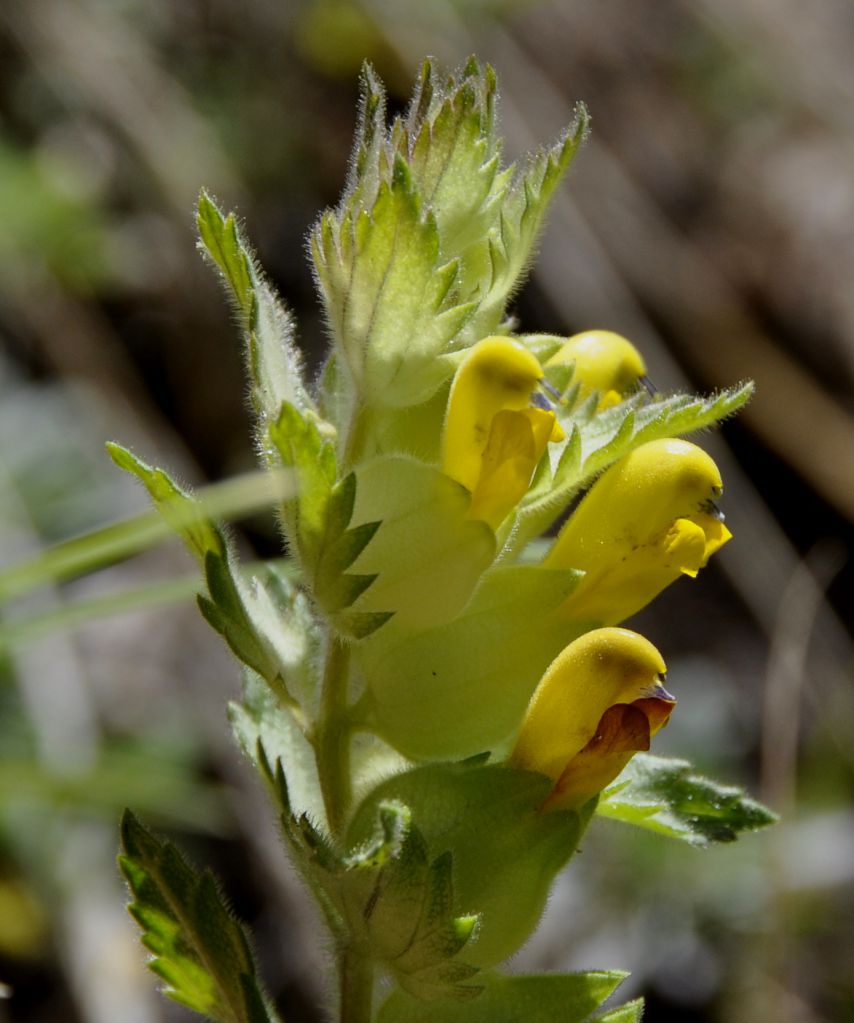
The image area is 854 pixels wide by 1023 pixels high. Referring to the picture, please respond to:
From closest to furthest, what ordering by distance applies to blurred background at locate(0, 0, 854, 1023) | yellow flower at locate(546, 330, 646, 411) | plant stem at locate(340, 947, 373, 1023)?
plant stem at locate(340, 947, 373, 1023), yellow flower at locate(546, 330, 646, 411), blurred background at locate(0, 0, 854, 1023)

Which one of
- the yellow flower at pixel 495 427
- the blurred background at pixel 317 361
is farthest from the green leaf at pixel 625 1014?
the blurred background at pixel 317 361

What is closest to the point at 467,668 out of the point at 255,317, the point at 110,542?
the point at 255,317

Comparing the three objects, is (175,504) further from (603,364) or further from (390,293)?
(603,364)

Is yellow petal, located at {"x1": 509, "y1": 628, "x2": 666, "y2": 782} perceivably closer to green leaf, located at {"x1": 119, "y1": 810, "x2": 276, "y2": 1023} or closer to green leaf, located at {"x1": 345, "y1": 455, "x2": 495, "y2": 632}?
green leaf, located at {"x1": 345, "y1": 455, "x2": 495, "y2": 632}

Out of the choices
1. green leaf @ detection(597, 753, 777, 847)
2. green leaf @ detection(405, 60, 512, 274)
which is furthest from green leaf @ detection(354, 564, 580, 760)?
green leaf @ detection(405, 60, 512, 274)

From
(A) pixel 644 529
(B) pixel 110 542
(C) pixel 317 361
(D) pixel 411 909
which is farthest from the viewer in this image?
(C) pixel 317 361

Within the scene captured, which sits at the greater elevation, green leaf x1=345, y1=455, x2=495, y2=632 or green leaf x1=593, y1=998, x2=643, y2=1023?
green leaf x1=345, y1=455, x2=495, y2=632
